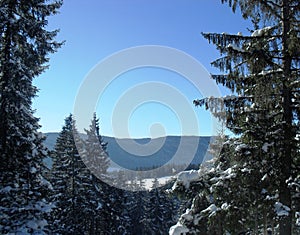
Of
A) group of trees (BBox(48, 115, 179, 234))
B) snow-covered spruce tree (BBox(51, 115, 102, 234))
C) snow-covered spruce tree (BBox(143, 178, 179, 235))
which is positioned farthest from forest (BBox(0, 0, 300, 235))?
snow-covered spruce tree (BBox(143, 178, 179, 235))

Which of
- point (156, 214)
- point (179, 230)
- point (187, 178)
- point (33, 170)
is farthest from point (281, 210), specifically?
point (156, 214)

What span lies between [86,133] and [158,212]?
18.1m

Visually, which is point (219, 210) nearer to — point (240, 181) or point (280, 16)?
point (240, 181)

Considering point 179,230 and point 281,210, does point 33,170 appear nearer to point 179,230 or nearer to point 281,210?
point 179,230

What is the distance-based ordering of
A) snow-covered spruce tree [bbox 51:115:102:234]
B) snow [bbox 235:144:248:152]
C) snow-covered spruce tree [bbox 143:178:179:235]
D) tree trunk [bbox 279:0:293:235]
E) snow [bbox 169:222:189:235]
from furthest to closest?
1. snow-covered spruce tree [bbox 143:178:179:235]
2. snow-covered spruce tree [bbox 51:115:102:234]
3. snow [bbox 169:222:189:235]
4. snow [bbox 235:144:248:152]
5. tree trunk [bbox 279:0:293:235]

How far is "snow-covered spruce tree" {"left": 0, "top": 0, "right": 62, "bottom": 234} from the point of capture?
10539 millimetres

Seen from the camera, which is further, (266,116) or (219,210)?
(219,210)

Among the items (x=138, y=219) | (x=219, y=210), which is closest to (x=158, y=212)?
(x=138, y=219)

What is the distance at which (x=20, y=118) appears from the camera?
36.3 ft

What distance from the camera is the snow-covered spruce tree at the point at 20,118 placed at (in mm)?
10539

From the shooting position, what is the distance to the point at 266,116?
9.41 m

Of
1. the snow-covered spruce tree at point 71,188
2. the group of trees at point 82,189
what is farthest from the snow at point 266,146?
the snow-covered spruce tree at point 71,188

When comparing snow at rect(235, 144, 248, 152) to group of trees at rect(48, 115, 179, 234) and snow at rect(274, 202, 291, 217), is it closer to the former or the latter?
snow at rect(274, 202, 291, 217)

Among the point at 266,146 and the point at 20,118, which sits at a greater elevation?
the point at 20,118
